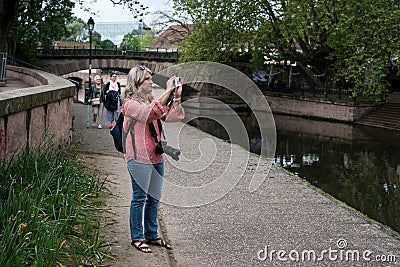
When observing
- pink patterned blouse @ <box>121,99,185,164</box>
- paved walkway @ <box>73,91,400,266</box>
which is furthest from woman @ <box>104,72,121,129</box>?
pink patterned blouse @ <box>121,99,185,164</box>

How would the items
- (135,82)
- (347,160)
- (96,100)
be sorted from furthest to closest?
1. (347,160)
2. (96,100)
3. (135,82)

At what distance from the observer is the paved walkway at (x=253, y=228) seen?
234 inches

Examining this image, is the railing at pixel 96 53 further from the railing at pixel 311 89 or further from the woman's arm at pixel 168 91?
the woman's arm at pixel 168 91

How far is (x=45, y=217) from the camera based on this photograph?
5.30 metres

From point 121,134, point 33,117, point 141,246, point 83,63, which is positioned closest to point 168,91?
point 121,134

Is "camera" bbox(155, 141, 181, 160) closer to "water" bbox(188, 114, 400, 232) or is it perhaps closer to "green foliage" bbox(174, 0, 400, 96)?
"water" bbox(188, 114, 400, 232)

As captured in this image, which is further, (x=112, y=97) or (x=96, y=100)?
Answer: (x=96, y=100)

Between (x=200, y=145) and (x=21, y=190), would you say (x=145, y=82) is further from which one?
(x=200, y=145)

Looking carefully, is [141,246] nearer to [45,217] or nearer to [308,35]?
[45,217]

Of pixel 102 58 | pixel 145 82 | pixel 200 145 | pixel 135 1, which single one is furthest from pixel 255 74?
pixel 145 82

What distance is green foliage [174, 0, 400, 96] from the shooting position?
2889 cm

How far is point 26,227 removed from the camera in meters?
4.59

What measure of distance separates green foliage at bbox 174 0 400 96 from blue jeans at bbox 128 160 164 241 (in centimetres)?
2416

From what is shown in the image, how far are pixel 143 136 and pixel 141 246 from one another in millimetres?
1090
